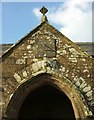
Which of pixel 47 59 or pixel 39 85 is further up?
pixel 47 59

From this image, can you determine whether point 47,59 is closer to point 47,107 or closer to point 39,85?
point 39,85

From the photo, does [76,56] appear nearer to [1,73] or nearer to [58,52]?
[58,52]

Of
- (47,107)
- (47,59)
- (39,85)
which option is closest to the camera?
(39,85)

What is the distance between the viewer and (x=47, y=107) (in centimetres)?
1666

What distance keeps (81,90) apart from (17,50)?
2.85 metres

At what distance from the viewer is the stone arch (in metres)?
12.6

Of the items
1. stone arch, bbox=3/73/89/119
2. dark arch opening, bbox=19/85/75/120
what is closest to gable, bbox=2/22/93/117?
Result: stone arch, bbox=3/73/89/119

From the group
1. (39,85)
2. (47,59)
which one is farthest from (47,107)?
(47,59)

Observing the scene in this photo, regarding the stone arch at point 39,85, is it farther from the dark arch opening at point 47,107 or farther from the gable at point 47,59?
the dark arch opening at point 47,107

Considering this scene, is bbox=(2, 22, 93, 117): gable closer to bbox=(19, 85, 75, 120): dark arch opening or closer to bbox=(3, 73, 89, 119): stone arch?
bbox=(3, 73, 89, 119): stone arch

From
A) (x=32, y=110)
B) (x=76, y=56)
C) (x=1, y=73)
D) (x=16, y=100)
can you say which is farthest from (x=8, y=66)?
(x=32, y=110)

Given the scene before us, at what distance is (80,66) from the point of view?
13109mm

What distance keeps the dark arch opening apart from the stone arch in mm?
3376

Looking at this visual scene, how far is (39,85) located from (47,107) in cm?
397
